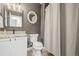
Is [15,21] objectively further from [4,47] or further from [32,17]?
[4,47]

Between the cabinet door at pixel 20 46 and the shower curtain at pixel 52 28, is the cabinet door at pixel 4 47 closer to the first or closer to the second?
the cabinet door at pixel 20 46

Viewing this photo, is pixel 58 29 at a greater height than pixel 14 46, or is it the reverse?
pixel 58 29

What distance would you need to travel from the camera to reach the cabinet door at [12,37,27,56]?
157 cm

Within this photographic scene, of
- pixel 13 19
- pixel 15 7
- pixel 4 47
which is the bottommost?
pixel 4 47

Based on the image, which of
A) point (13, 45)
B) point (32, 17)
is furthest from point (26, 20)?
point (13, 45)

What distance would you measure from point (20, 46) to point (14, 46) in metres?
0.06

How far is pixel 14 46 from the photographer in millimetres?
1569

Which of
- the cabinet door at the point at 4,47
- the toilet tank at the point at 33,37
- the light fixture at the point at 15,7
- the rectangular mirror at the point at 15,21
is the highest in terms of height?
the light fixture at the point at 15,7

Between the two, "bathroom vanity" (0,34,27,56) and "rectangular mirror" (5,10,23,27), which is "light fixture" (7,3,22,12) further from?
"bathroom vanity" (0,34,27,56)

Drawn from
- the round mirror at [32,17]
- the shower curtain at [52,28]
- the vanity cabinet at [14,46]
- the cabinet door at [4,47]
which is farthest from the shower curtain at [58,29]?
the cabinet door at [4,47]

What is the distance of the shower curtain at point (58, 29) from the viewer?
159 centimetres

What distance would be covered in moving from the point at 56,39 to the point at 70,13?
0.95 ft

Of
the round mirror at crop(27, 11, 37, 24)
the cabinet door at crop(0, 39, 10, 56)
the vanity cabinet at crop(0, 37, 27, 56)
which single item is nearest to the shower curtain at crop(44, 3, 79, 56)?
the round mirror at crop(27, 11, 37, 24)

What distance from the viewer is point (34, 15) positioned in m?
1.59
